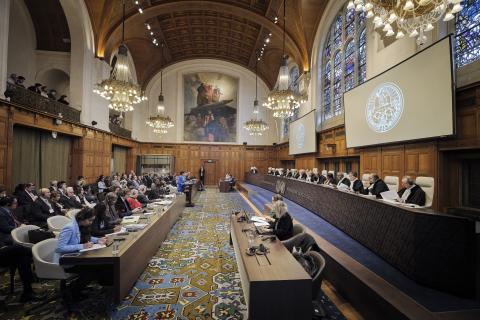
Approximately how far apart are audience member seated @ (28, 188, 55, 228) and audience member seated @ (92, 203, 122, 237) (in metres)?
1.91

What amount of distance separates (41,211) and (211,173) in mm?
14769

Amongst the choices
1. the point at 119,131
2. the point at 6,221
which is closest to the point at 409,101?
the point at 6,221

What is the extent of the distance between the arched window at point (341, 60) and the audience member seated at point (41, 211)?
10.5m

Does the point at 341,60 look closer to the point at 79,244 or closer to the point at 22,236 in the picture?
the point at 79,244

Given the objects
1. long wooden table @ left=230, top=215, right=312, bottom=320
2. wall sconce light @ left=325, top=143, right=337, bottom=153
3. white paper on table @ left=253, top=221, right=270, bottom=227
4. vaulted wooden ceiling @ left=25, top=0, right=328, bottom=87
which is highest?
vaulted wooden ceiling @ left=25, top=0, right=328, bottom=87

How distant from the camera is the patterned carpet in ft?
9.33

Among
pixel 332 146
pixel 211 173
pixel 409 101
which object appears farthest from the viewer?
pixel 211 173

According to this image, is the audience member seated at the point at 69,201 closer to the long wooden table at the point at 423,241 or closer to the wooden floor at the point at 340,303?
the wooden floor at the point at 340,303

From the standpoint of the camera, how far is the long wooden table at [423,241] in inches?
98.7

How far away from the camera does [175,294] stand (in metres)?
3.32

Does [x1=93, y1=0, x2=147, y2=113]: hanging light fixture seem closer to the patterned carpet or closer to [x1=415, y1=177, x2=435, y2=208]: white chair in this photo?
the patterned carpet

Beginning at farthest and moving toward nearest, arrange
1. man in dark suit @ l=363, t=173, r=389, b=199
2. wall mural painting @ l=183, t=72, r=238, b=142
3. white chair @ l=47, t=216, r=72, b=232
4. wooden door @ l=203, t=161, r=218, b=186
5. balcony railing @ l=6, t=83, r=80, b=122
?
wooden door @ l=203, t=161, r=218, b=186 → wall mural painting @ l=183, t=72, r=238, b=142 → balcony railing @ l=6, t=83, r=80, b=122 → man in dark suit @ l=363, t=173, r=389, b=199 → white chair @ l=47, t=216, r=72, b=232

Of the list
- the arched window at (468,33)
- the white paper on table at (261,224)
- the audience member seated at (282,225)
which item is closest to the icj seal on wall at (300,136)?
the arched window at (468,33)

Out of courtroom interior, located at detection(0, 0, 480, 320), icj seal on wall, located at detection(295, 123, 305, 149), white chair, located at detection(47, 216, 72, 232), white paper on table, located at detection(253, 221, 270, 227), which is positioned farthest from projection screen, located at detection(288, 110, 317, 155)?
white chair, located at detection(47, 216, 72, 232)
